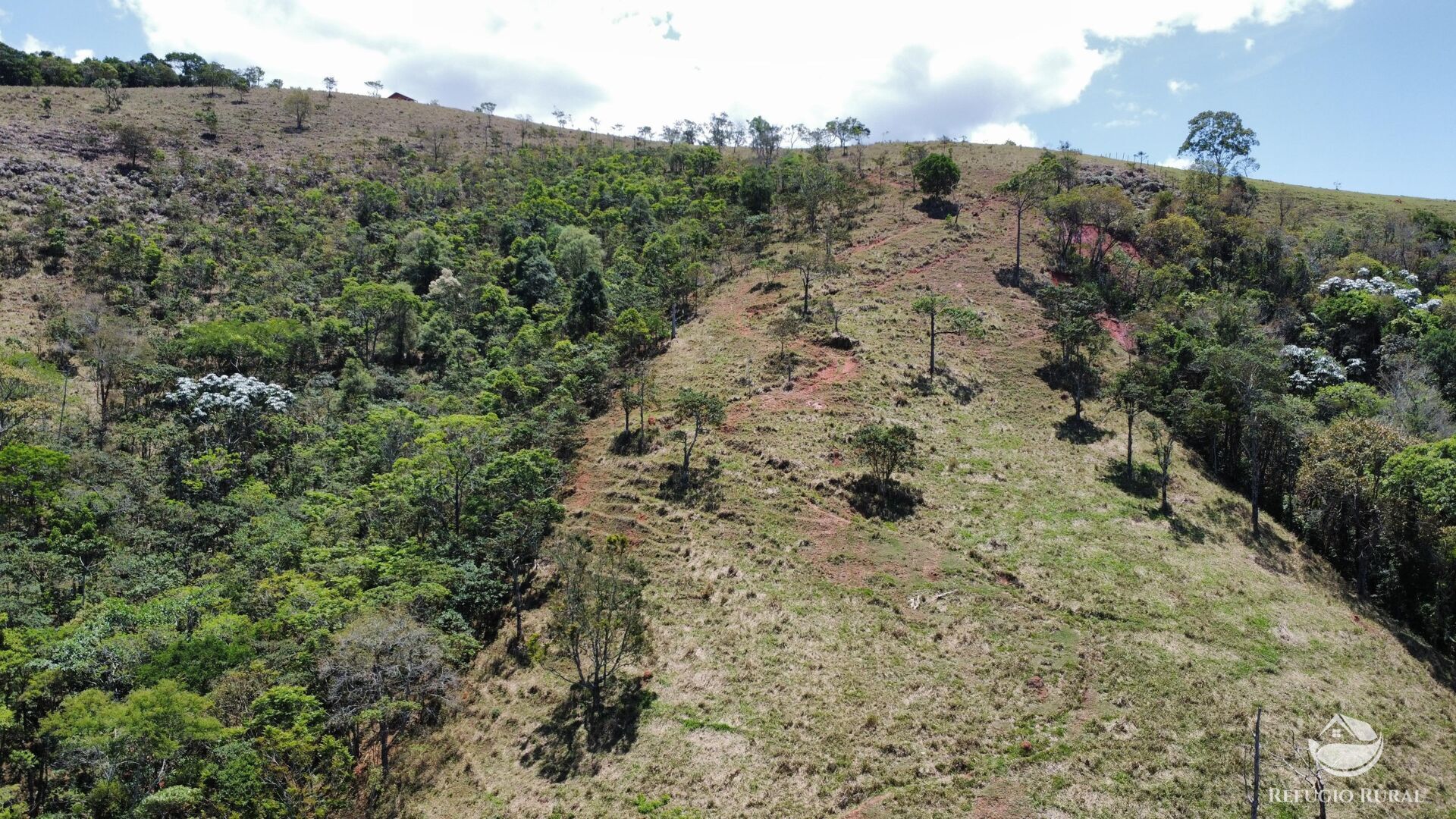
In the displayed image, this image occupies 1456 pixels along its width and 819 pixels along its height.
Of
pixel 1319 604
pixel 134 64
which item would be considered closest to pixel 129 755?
pixel 1319 604

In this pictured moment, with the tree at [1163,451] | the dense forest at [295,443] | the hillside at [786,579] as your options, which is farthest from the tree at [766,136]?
the tree at [1163,451]

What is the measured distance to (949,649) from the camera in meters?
34.1

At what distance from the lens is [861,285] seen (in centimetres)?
7250

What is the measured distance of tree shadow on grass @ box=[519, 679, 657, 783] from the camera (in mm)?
31156

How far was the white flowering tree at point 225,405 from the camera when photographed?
5544cm

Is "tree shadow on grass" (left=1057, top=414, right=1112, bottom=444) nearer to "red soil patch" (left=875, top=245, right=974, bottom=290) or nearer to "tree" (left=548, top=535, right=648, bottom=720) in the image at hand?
"red soil patch" (left=875, top=245, right=974, bottom=290)

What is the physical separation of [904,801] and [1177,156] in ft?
356

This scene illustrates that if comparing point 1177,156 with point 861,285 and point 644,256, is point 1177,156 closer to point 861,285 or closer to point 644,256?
point 861,285

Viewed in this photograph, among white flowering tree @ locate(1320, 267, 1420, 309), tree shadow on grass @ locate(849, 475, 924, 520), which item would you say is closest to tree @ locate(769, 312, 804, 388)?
tree shadow on grass @ locate(849, 475, 924, 520)

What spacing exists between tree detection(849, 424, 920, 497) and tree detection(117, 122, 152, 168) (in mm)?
113962

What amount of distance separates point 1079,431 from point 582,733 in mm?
43775

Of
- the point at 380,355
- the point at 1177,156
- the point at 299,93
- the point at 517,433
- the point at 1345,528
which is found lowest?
the point at 1345,528

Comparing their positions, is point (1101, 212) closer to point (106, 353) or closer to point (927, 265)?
point (927, 265)

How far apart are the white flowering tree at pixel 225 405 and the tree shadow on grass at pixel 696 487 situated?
36035 millimetres
